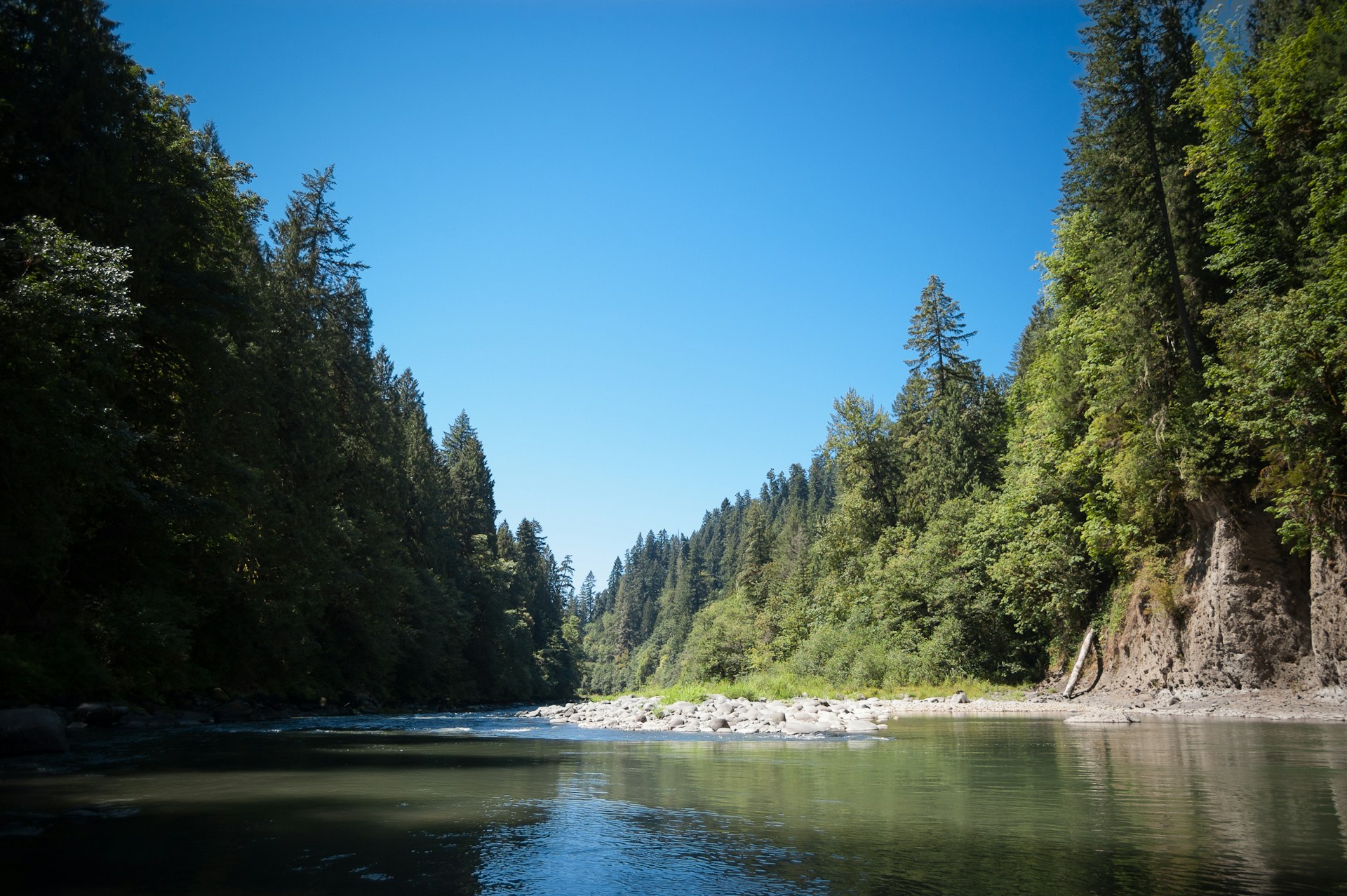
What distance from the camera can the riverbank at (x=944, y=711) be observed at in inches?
675

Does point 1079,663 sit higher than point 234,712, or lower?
higher

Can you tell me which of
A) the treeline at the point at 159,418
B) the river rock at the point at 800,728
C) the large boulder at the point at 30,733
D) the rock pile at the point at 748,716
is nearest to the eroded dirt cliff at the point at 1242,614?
the rock pile at the point at 748,716

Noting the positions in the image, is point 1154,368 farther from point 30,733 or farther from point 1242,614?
point 30,733

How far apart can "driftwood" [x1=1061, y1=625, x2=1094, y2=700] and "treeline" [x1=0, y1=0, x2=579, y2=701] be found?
90.4ft

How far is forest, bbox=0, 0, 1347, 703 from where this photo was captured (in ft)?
48.6

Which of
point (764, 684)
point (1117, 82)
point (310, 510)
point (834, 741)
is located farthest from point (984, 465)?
point (310, 510)

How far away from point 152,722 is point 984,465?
3851 centimetres

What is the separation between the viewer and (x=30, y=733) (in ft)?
32.8

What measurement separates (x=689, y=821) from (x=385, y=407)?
1468 inches

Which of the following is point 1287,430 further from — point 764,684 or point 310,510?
point 310,510

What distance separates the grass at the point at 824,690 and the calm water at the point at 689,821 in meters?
19.1

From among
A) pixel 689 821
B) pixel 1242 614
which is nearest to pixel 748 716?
pixel 1242 614

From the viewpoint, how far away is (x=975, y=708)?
25562mm

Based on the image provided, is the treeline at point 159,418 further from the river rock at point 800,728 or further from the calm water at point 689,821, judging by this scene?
the river rock at point 800,728
